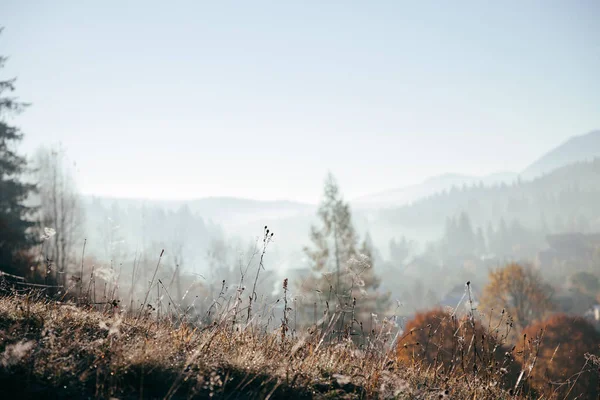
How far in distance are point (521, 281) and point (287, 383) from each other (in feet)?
176

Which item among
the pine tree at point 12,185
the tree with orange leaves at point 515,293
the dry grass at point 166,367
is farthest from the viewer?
the tree with orange leaves at point 515,293

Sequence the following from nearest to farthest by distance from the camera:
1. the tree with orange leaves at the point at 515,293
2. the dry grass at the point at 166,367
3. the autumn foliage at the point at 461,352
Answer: the dry grass at the point at 166,367 → the autumn foliage at the point at 461,352 → the tree with orange leaves at the point at 515,293

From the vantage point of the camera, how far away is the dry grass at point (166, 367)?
3.05 meters

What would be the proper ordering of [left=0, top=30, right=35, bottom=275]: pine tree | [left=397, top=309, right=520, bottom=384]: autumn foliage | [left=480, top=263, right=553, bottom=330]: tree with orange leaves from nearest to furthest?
[left=397, top=309, right=520, bottom=384]: autumn foliage
[left=0, top=30, right=35, bottom=275]: pine tree
[left=480, top=263, right=553, bottom=330]: tree with orange leaves

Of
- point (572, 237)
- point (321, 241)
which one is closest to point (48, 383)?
point (321, 241)

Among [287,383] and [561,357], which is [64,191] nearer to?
[287,383]

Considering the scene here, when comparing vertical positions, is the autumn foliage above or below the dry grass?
below

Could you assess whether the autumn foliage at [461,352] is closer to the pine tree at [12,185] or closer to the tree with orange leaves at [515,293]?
the pine tree at [12,185]

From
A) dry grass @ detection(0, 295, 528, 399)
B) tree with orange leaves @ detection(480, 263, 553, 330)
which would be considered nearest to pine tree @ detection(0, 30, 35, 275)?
dry grass @ detection(0, 295, 528, 399)

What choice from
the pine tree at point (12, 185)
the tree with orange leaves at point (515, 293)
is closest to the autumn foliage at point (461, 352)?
the pine tree at point (12, 185)

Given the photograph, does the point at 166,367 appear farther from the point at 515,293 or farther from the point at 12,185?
the point at 515,293

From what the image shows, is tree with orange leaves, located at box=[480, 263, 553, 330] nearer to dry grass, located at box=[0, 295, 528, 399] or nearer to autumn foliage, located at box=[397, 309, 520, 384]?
autumn foliage, located at box=[397, 309, 520, 384]

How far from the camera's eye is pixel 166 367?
3.35m

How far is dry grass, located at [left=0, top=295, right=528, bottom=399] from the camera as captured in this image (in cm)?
305
